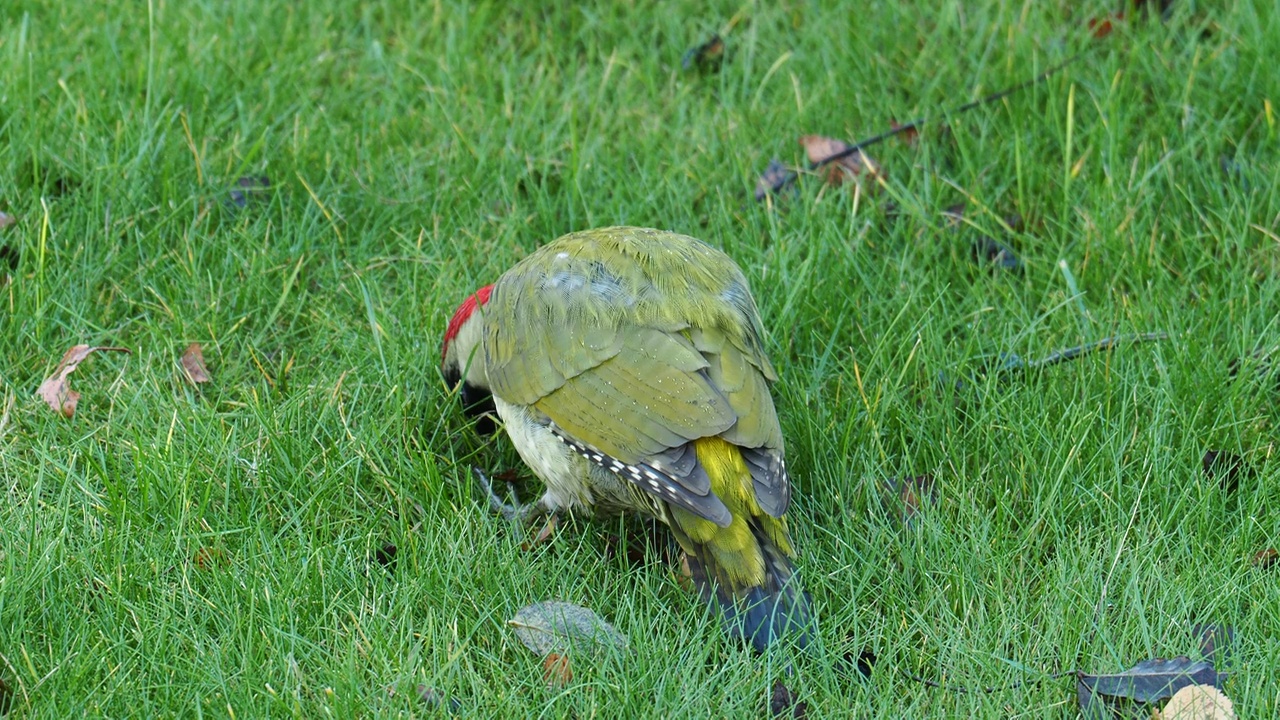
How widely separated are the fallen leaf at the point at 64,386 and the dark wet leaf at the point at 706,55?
2526 millimetres

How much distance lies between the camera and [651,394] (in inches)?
137

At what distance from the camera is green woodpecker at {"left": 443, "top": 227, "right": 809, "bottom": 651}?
3.36 metres

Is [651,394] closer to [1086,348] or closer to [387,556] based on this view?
[387,556]

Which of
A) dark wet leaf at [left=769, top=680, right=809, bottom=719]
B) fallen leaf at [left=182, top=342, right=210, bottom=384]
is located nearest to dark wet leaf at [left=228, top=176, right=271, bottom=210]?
fallen leaf at [left=182, top=342, right=210, bottom=384]

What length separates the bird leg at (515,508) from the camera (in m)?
3.73

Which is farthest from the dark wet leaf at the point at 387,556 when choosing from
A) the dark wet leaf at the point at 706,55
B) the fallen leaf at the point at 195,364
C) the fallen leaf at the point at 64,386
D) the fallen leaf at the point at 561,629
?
the dark wet leaf at the point at 706,55

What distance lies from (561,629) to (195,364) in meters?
1.54

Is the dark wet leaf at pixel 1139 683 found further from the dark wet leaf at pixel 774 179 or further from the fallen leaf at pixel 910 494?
the dark wet leaf at pixel 774 179

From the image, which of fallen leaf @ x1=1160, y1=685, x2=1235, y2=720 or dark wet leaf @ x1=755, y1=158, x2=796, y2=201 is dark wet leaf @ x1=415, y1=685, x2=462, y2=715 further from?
dark wet leaf @ x1=755, y1=158, x2=796, y2=201

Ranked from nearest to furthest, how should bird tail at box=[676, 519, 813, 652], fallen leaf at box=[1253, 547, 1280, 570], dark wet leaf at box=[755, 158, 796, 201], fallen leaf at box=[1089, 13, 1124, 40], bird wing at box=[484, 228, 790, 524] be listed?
bird tail at box=[676, 519, 813, 652] < bird wing at box=[484, 228, 790, 524] < fallen leaf at box=[1253, 547, 1280, 570] < dark wet leaf at box=[755, 158, 796, 201] < fallen leaf at box=[1089, 13, 1124, 40]

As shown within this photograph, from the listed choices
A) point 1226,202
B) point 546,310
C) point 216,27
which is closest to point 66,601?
point 546,310

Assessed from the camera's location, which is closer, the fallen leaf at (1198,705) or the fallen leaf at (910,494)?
the fallen leaf at (1198,705)

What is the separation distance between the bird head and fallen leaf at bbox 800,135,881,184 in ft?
5.02

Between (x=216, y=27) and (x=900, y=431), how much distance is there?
3.06m
